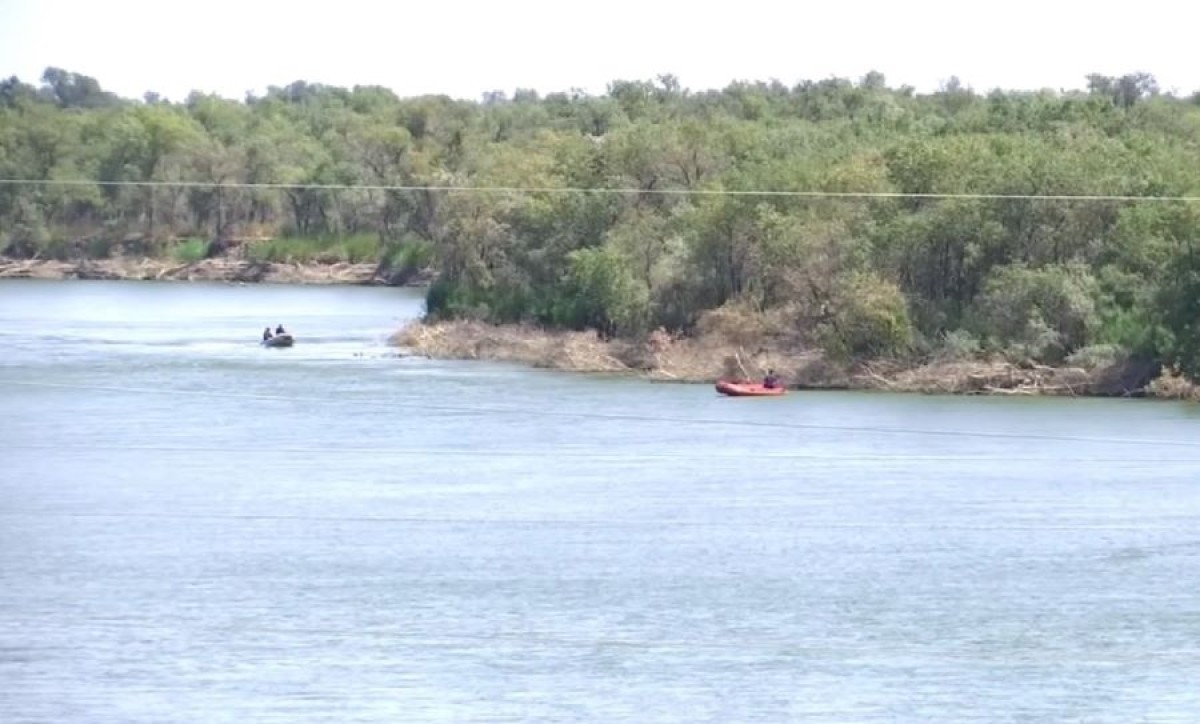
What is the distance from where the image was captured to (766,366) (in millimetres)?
67500

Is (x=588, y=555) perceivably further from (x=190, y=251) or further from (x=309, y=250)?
(x=190, y=251)

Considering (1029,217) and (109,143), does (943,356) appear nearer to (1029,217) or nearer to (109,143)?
(1029,217)

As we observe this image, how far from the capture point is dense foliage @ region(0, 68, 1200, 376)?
66.8 metres

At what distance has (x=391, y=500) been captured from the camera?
45219 millimetres

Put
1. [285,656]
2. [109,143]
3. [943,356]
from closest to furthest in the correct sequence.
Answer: [285,656], [943,356], [109,143]

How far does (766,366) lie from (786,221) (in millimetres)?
5641

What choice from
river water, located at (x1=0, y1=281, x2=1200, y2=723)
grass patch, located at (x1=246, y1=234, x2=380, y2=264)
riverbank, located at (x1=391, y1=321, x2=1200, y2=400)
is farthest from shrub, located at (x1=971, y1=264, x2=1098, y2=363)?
grass patch, located at (x1=246, y1=234, x2=380, y2=264)

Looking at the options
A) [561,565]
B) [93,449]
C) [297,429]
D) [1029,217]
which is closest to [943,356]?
[1029,217]

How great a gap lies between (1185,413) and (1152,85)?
79782mm

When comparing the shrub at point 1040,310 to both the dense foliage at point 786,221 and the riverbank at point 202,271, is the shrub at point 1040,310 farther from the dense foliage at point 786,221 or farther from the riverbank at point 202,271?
the riverbank at point 202,271

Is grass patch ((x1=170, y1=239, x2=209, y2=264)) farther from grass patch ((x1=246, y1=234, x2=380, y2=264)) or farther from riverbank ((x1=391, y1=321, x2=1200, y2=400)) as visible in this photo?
riverbank ((x1=391, y1=321, x2=1200, y2=400))

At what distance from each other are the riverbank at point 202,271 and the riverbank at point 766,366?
1647 inches

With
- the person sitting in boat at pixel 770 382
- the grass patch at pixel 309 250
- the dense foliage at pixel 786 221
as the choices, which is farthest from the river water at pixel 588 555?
the grass patch at pixel 309 250

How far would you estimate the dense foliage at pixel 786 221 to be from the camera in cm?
6675
